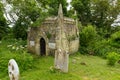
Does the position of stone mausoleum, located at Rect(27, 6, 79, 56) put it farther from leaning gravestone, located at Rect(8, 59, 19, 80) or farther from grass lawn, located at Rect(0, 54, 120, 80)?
leaning gravestone, located at Rect(8, 59, 19, 80)

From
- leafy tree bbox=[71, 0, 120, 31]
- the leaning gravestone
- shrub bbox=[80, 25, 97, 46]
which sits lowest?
the leaning gravestone

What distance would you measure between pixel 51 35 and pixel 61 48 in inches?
141

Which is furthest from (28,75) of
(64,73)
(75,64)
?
(75,64)

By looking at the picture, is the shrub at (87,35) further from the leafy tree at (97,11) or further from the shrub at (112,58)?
the leafy tree at (97,11)

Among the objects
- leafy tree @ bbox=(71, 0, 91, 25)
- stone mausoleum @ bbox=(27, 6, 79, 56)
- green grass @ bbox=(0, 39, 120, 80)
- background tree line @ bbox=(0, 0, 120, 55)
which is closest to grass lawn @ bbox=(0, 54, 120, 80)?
green grass @ bbox=(0, 39, 120, 80)

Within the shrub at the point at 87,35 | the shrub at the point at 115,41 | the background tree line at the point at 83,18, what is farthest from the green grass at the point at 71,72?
the shrub at the point at 115,41

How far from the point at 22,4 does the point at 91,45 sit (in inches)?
348

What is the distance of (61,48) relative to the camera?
18.9 meters

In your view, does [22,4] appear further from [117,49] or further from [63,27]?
[117,49]

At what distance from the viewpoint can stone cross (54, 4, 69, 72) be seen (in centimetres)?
1700

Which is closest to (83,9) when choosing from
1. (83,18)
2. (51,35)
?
(83,18)

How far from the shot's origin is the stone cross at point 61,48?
1700cm

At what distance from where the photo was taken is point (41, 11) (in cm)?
2503

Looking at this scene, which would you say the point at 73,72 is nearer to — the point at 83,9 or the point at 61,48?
the point at 61,48
